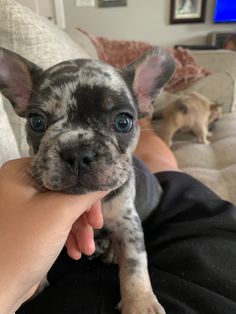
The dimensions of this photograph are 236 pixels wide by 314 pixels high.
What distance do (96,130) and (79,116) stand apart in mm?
49

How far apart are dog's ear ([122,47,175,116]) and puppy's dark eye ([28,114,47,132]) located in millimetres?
281

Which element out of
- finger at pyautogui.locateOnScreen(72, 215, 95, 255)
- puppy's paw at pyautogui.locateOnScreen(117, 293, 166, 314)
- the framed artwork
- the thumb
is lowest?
puppy's paw at pyautogui.locateOnScreen(117, 293, 166, 314)

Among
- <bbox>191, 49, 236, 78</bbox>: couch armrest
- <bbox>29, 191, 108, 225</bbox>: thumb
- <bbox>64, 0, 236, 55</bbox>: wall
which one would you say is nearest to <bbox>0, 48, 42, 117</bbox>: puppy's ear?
<bbox>29, 191, 108, 225</bbox>: thumb

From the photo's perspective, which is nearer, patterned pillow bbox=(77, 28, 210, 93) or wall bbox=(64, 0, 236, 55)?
patterned pillow bbox=(77, 28, 210, 93)

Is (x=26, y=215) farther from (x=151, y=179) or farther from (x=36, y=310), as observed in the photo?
(x=151, y=179)

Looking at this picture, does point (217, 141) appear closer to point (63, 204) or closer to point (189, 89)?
point (189, 89)

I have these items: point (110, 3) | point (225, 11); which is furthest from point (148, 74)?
point (225, 11)

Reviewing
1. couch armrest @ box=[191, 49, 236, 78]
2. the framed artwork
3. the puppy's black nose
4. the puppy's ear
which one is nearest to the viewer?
the puppy's black nose

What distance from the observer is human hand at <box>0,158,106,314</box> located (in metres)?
0.65

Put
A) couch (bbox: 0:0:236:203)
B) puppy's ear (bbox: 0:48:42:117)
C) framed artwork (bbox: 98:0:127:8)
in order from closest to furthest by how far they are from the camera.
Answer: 1. puppy's ear (bbox: 0:48:42:117)
2. couch (bbox: 0:0:236:203)
3. framed artwork (bbox: 98:0:127:8)

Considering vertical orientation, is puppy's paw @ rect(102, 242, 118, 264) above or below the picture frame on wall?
below

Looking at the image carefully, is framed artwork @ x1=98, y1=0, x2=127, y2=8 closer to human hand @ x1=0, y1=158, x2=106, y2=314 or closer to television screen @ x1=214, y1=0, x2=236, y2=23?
television screen @ x1=214, y1=0, x2=236, y2=23

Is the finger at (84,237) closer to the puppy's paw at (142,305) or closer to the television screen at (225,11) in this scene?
the puppy's paw at (142,305)

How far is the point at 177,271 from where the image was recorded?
93 cm
